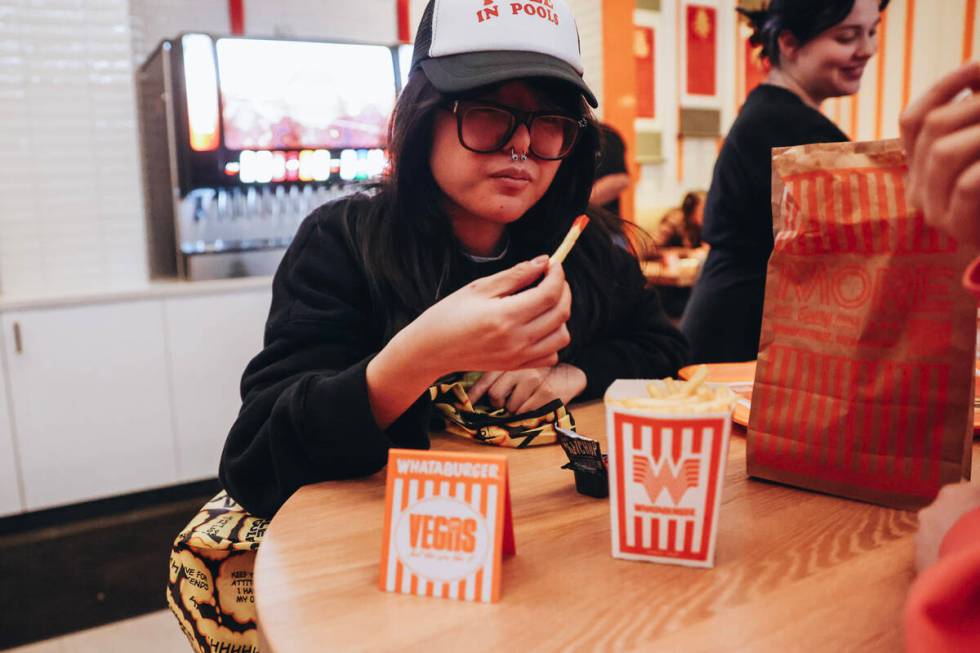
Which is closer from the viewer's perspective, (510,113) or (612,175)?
(510,113)

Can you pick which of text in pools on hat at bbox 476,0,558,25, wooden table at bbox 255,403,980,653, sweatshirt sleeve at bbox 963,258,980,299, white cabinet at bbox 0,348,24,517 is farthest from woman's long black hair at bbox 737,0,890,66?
white cabinet at bbox 0,348,24,517

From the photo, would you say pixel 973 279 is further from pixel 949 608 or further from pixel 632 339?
pixel 632 339

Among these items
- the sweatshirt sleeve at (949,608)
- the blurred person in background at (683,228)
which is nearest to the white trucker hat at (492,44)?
the sweatshirt sleeve at (949,608)

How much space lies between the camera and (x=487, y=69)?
103 centimetres

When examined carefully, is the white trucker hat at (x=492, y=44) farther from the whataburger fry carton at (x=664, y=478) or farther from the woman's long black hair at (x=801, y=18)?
the woman's long black hair at (x=801, y=18)

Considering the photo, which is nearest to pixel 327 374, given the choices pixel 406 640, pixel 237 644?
pixel 237 644

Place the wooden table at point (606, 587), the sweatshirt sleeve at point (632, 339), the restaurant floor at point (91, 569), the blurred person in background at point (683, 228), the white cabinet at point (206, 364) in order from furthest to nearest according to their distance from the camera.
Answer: the blurred person in background at point (683, 228)
the white cabinet at point (206, 364)
the restaurant floor at point (91, 569)
the sweatshirt sleeve at point (632, 339)
the wooden table at point (606, 587)

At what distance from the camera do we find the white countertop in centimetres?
269

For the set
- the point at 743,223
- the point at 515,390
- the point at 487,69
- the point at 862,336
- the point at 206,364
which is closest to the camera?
the point at 862,336

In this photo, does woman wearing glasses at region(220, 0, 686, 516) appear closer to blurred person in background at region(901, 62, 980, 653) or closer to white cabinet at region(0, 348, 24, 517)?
blurred person in background at region(901, 62, 980, 653)

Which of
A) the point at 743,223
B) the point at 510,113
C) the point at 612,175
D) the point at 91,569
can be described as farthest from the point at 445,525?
the point at 612,175

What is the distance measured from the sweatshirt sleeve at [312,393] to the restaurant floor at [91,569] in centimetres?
158

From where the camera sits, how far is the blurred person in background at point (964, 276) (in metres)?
0.48

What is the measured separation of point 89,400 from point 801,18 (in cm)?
267
